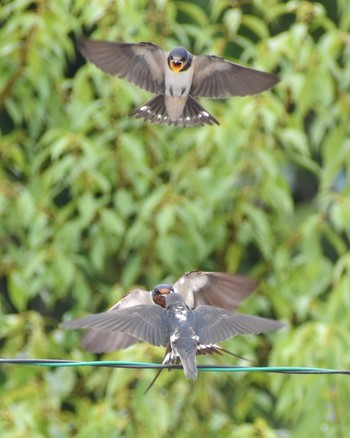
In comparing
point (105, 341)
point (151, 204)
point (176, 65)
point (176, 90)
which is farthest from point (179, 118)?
point (151, 204)

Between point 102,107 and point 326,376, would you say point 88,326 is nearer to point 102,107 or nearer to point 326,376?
point 326,376

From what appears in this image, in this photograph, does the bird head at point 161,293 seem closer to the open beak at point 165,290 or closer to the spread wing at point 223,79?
the open beak at point 165,290

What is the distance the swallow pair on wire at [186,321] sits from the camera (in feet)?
10.8

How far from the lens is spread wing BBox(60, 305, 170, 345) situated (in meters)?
3.21

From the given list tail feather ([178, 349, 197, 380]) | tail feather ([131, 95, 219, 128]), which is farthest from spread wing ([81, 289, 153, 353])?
tail feather ([131, 95, 219, 128])

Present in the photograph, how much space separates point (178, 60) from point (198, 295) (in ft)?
2.37

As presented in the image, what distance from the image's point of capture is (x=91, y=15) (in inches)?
204

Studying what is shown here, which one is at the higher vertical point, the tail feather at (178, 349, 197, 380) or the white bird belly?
the white bird belly

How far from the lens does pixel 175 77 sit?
13.0 feet

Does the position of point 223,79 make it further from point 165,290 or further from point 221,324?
point 221,324

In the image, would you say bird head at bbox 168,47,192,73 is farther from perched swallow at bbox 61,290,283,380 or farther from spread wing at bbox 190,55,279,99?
perched swallow at bbox 61,290,283,380

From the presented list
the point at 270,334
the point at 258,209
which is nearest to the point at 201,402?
the point at 270,334

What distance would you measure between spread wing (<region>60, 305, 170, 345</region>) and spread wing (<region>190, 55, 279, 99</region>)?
78 cm

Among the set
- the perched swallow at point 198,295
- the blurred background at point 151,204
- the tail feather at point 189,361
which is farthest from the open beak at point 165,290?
the blurred background at point 151,204
